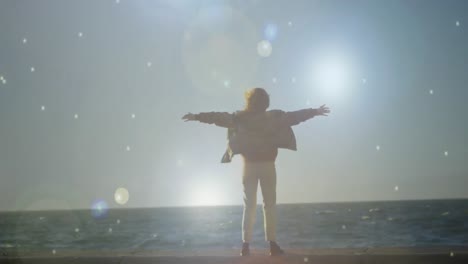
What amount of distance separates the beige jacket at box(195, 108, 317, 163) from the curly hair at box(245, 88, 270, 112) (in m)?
0.07

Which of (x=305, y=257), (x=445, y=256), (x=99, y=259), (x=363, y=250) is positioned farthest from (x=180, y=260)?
(x=445, y=256)

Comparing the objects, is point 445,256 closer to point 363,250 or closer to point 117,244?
point 363,250

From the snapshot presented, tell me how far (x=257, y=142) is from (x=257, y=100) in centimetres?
57

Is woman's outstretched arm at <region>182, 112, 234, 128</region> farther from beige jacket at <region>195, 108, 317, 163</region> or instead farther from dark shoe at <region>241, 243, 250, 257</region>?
dark shoe at <region>241, 243, 250, 257</region>

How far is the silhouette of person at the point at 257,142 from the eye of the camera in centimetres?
682

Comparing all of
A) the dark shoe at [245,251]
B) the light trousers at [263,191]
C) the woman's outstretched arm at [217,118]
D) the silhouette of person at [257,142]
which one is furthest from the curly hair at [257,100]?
the dark shoe at [245,251]

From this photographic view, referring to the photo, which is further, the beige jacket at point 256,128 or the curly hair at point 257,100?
the curly hair at point 257,100

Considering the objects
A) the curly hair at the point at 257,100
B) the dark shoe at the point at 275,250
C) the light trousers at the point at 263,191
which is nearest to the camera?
the dark shoe at the point at 275,250

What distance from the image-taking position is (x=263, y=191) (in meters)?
6.87

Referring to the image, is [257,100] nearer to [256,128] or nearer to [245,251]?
[256,128]

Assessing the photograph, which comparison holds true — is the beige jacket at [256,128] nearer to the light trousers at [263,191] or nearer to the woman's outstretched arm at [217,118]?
the woman's outstretched arm at [217,118]

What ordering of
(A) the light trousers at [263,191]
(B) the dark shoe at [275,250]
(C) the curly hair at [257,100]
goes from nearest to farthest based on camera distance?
(B) the dark shoe at [275,250]
(A) the light trousers at [263,191]
(C) the curly hair at [257,100]

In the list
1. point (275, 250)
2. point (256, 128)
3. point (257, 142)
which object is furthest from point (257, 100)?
point (275, 250)

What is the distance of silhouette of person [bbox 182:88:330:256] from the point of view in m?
6.82
